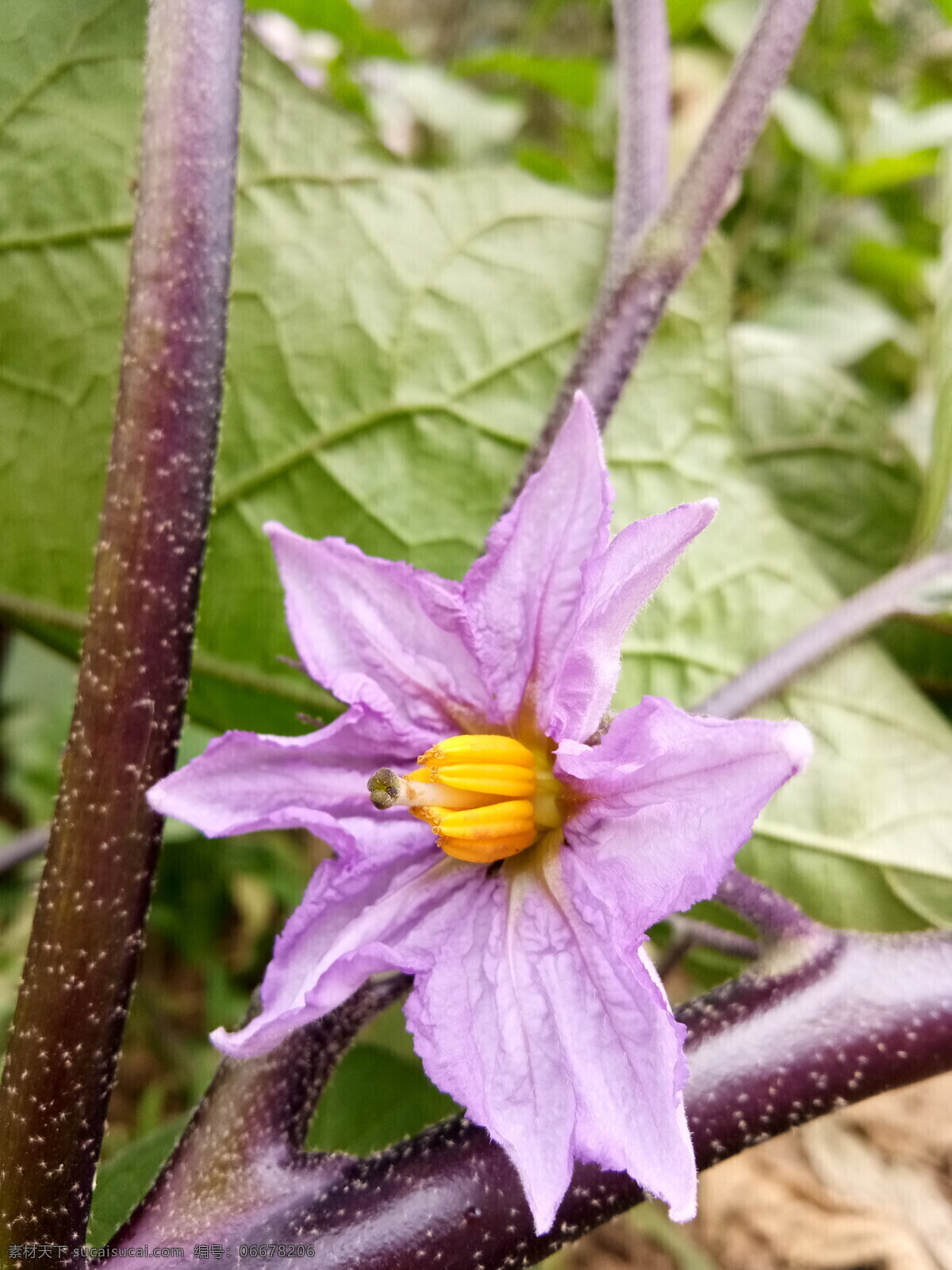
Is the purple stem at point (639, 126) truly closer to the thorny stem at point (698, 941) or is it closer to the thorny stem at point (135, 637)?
the thorny stem at point (135, 637)

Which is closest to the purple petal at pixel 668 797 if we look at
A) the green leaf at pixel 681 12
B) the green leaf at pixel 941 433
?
the green leaf at pixel 941 433

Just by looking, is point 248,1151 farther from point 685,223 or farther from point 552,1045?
point 685,223

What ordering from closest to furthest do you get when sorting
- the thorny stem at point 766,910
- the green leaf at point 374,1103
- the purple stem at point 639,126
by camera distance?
the thorny stem at point 766,910
the purple stem at point 639,126
the green leaf at point 374,1103

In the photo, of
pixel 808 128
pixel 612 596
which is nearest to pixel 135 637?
pixel 612 596

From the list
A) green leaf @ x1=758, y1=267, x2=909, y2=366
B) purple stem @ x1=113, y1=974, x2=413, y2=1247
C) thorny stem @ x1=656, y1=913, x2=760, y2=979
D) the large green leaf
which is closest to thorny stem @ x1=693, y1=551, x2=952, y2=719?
the large green leaf

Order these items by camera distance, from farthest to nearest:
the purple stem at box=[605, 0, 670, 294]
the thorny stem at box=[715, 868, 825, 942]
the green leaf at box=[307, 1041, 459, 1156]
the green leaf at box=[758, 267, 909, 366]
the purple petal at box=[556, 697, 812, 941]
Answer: the green leaf at box=[758, 267, 909, 366]
the green leaf at box=[307, 1041, 459, 1156]
the purple stem at box=[605, 0, 670, 294]
the thorny stem at box=[715, 868, 825, 942]
the purple petal at box=[556, 697, 812, 941]

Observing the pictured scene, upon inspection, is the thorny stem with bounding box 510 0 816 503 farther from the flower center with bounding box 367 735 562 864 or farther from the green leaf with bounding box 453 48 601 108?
the green leaf with bounding box 453 48 601 108

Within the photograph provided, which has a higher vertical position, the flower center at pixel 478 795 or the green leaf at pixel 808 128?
the green leaf at pixel 808 128
